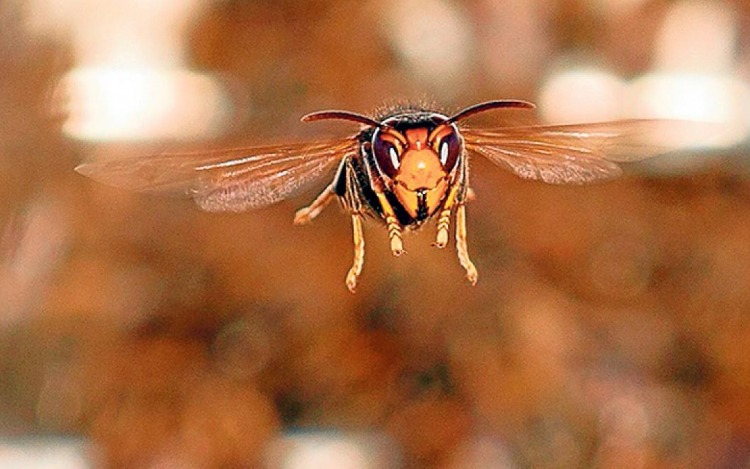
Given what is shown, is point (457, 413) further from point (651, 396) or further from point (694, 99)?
point (694, 99)

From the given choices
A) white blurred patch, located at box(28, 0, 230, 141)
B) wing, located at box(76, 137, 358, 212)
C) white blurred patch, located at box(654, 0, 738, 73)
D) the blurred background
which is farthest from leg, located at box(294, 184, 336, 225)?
white blurred patch, located at box(654, 0, 738, 73)

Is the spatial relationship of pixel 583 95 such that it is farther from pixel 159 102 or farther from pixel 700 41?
pixel 159 102

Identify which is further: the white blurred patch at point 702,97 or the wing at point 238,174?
the white blurred patch at point 702,97

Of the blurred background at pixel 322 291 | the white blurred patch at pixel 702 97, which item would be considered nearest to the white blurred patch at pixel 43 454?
the blurred background at pixel 322 291

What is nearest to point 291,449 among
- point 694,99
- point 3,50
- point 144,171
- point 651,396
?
point 651,396

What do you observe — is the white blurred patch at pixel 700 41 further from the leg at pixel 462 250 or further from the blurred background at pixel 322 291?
the leg at pixel 462 250

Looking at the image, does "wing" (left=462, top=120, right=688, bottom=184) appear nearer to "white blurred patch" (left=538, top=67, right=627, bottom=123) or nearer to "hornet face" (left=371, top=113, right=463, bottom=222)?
"hornet face" (left=371, top=113, right=463, bottom=222)
